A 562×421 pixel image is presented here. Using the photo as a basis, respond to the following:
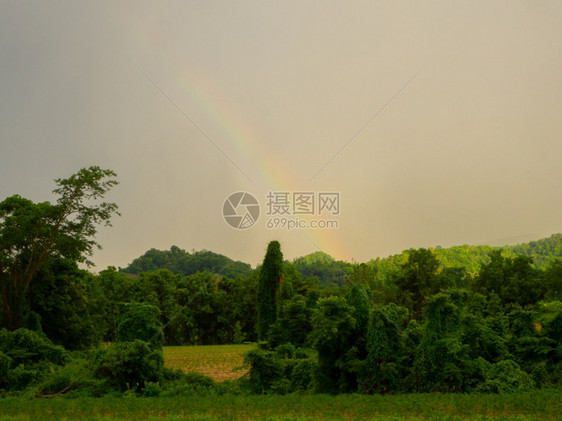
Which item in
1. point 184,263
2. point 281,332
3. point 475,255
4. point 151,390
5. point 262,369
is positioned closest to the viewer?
point 151,390

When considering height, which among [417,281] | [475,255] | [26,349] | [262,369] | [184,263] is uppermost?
[475,255]

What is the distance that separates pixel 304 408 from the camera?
16.2 meters

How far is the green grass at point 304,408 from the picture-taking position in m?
14.8

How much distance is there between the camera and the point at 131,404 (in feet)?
57.6

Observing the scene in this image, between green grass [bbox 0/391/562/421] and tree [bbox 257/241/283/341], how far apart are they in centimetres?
1694

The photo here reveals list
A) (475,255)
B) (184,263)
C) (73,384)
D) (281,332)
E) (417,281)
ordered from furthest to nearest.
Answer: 1. (475,255)
2. (184,263)
3. (417,281)
4. (281,332)
5. (73,384)

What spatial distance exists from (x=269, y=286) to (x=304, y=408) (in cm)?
1990

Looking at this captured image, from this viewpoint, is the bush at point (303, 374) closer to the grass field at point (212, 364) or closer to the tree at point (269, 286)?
the grass field at point (212, 364)

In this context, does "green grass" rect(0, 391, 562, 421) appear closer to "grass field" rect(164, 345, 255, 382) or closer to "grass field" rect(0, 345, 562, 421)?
"grass field" rect(0, 345, 562, 421)

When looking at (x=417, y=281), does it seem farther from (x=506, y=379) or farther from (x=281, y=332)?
(x=506, y=379)

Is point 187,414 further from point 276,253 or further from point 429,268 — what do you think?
point 429,268

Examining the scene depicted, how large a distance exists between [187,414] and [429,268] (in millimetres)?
53723

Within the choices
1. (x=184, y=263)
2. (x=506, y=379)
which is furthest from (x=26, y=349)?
(x=184, y=263)

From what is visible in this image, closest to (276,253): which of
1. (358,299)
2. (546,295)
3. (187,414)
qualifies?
(358,299)
